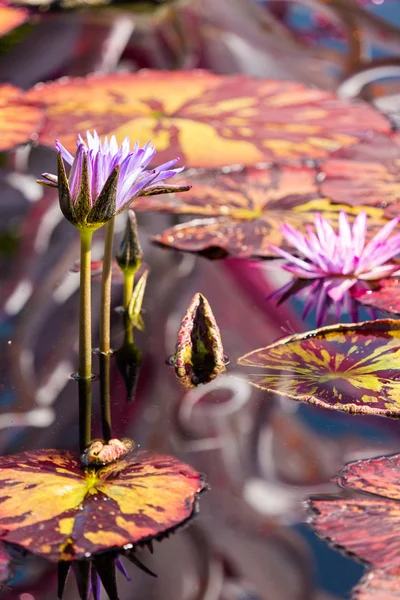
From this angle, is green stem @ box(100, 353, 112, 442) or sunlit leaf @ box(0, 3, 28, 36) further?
sunlit leaf @ box(0, 3, 28, 36)

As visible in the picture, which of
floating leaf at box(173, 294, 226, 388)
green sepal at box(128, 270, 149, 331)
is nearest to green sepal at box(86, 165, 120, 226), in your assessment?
floating leaf at box(173, 294, 226, 388)

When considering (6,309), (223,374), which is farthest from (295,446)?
(6,309)

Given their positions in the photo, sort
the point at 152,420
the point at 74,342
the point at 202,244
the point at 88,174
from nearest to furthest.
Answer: the point at 88,174, the point at 152,420, the point at 74,342, the point at 202,244

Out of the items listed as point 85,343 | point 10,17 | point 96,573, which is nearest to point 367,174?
point 85,343

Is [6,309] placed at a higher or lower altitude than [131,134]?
lower

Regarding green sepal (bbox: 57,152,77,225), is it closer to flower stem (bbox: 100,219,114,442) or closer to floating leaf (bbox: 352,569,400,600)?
flower stem (bbox: 100,219,114,442)

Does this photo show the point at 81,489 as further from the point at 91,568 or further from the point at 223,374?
the point at 223,374
